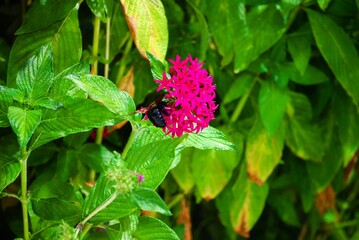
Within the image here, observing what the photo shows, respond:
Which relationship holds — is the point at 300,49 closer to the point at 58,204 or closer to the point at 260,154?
the point at 260,154

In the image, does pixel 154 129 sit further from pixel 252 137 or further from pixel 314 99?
pixel 314 99

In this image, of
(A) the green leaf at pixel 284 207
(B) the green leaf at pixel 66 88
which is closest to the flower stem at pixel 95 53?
(B) the green leaf at pixel 66 88

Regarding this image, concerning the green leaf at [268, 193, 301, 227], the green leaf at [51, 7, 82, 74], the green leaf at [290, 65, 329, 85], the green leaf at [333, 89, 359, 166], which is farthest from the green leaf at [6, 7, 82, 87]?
the green leaf at [268, 193, 301, 227]

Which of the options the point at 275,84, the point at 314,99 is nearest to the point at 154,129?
the point at 275,84

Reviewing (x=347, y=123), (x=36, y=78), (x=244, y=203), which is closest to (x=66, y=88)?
(x=36, y=78)

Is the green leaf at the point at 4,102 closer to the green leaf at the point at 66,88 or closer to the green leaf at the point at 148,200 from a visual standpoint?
the green leaf at the point at 66,88

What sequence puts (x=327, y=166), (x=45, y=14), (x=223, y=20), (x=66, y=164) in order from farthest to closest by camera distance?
(x=327, y=166)
(x=223, y=20)
(x=66, y=164)
(x=45, y=14)
